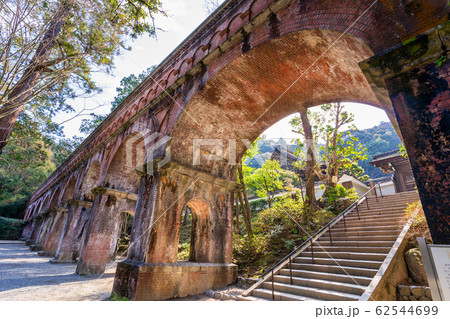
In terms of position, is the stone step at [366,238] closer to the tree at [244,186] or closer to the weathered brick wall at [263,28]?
the tree at [244,186]

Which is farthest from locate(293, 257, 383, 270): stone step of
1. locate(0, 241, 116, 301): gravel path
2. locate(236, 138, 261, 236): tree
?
locate(0, 241, 116, 301): gravel path

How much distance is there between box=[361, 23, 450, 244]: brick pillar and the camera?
2.32m

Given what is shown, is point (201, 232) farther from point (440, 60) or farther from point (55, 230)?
point (55, 230)

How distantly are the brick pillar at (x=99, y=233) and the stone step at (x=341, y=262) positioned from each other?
23.4ft

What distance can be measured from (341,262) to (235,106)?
199 inches

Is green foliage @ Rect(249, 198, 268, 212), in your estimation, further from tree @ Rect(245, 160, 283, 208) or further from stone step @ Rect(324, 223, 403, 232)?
stone step @ Rect(324, 223, 403, 232)

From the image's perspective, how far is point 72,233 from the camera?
11.4 m

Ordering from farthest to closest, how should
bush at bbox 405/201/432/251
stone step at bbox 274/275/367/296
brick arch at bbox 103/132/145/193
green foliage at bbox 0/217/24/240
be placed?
green foliage at bbox 0/217/24/240 < brick arch at bbox 103/132/145/193 < bush at bbox 405/201/432/251 < stone step at bbox 274/275/367/296

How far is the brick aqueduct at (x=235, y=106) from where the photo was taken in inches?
102

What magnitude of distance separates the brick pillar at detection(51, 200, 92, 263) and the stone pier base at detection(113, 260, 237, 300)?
23.6 feet

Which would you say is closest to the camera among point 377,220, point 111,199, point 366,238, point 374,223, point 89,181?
point 366,238

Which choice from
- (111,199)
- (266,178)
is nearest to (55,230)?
(111,199)

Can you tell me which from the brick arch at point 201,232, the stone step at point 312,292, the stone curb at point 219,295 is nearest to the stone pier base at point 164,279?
the stone curb at point 219,295

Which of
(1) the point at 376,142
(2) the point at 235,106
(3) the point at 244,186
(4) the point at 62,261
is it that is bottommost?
(4) the point at 62,261
